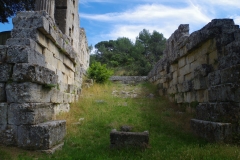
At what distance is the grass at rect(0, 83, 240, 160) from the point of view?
4.34 meters

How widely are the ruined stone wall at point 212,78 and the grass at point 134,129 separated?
512mm

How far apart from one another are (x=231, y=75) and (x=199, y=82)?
6.52ft

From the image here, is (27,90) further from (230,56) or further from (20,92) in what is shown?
(230,56)

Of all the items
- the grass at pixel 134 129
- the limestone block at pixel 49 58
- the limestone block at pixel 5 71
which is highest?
the limestone block at pixel 49 58

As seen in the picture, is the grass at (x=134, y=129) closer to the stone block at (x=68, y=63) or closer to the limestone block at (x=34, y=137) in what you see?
the limestone block at (x=34, y=137)

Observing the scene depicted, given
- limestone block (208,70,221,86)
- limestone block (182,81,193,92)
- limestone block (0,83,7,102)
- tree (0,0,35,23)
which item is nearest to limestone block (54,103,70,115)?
limestone block (0,83,7,102)

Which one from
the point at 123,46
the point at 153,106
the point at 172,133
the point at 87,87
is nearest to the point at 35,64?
the point at 172,133

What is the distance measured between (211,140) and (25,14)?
5.96 metres

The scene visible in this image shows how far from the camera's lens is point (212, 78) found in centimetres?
600

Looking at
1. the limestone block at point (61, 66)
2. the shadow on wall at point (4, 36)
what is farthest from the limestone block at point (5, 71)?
the shadow on wall at point (4, 36)

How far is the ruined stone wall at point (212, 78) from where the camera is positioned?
→ 504cm

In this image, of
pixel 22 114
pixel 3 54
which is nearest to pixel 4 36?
pixel 3 54

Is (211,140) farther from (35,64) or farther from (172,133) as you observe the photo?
(35,64)

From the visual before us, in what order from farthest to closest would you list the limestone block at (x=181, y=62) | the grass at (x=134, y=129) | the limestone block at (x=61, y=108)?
the limestone block at (x=181, y=62), the limestone block at (x=61, y=108), the grass at (x=134, y=129)
